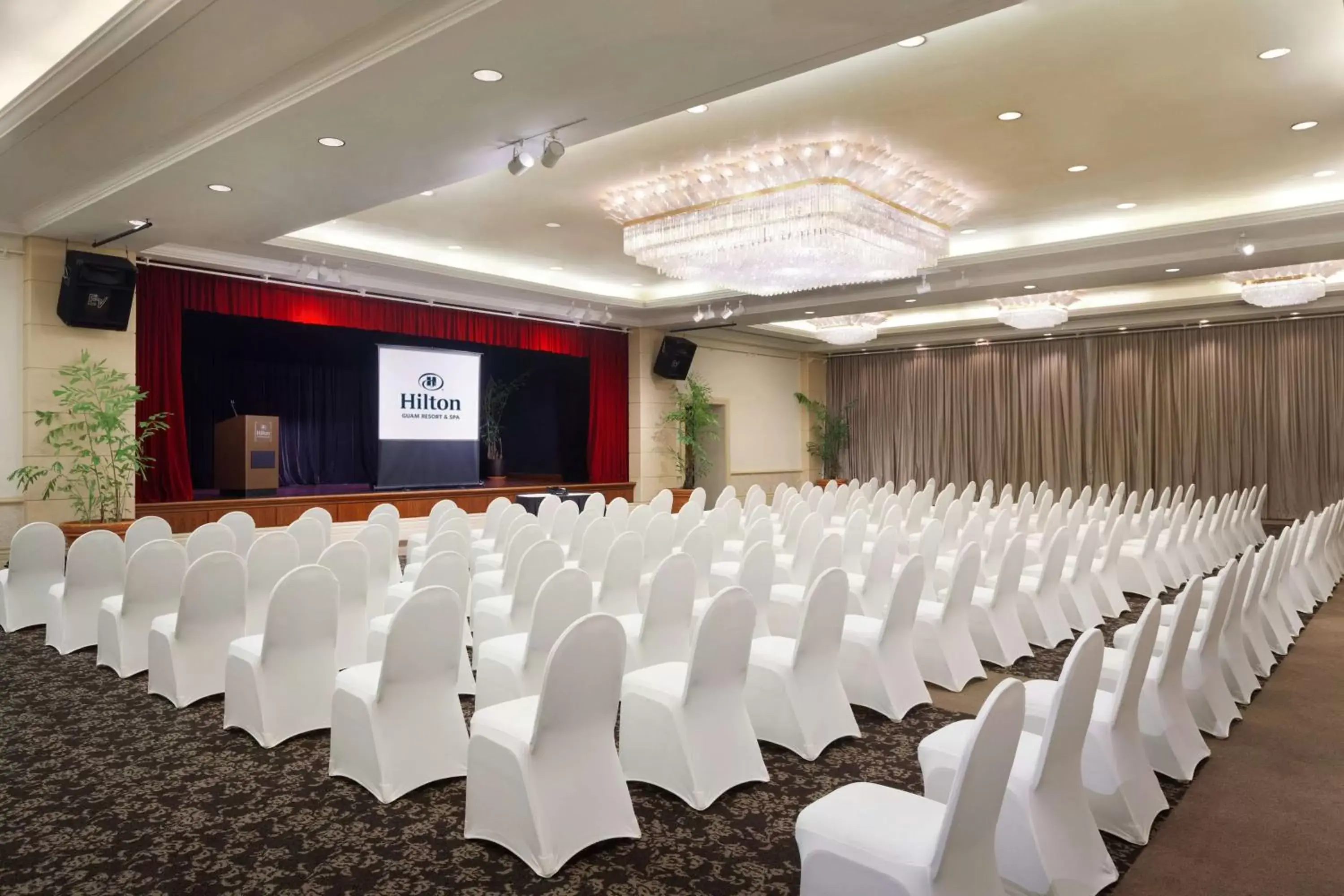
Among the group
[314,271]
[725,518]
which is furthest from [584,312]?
[725,518]

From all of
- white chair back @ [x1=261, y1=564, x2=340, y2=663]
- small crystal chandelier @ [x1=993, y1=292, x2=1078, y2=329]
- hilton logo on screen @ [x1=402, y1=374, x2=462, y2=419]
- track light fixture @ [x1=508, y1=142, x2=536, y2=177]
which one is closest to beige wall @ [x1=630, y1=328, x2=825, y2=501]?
hilton logo on screen @ [x1=402, y1=374, x2=462, y2=419]

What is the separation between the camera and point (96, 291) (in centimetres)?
799

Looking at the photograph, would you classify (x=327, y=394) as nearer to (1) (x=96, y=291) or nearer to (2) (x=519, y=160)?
(1) (x=96, y=291)

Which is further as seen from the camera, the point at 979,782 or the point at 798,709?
the point at 798,709

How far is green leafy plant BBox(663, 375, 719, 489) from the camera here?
1451cm

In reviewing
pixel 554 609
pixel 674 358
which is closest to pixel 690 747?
pixel 554 609

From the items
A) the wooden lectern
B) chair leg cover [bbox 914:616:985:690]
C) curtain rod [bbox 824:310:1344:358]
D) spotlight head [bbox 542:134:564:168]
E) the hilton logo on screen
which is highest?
curtain rod [bbox 824:310:1344:358]

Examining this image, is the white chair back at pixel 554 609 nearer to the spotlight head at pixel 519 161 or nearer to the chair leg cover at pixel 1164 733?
the chair leg cover at pixel 1164 733

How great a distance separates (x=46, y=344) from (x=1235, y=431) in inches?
651

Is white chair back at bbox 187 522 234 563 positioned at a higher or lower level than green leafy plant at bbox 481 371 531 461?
lower

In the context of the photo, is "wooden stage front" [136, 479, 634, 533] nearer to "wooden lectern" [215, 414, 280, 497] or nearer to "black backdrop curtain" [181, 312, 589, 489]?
"wooden lectern" [215, 414, 280, 497]

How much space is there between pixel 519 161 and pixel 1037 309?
8.26m

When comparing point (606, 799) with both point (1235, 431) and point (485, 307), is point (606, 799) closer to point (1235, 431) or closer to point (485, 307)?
point (485, 307)

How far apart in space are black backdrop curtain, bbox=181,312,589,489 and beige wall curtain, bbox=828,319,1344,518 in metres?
6.82
